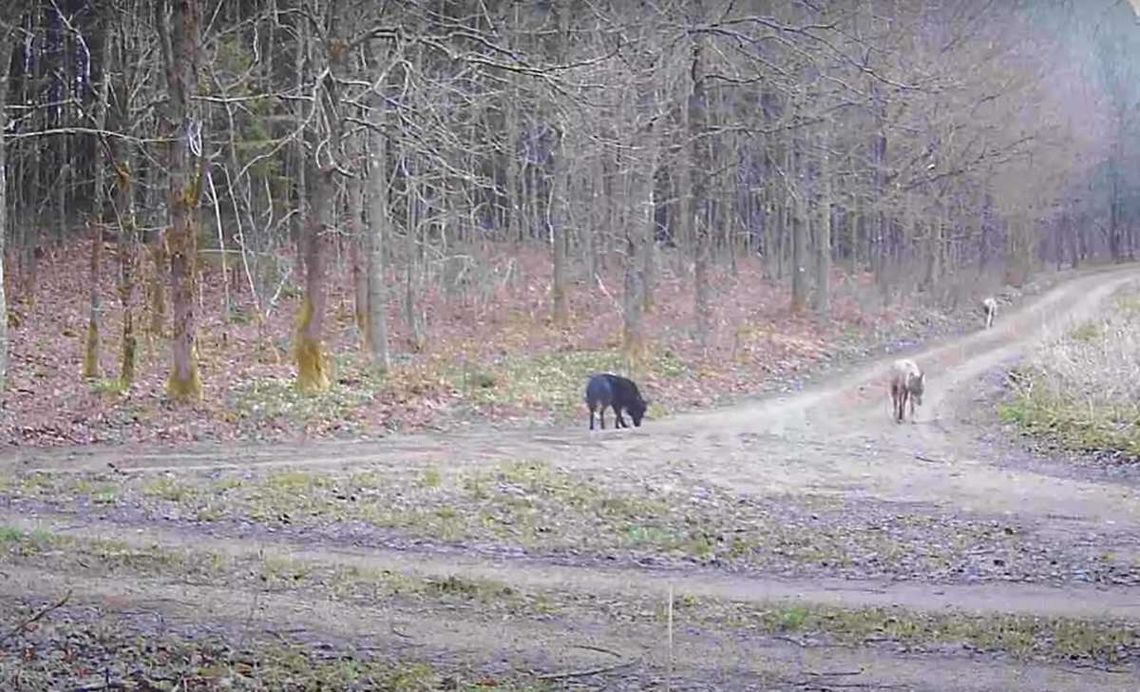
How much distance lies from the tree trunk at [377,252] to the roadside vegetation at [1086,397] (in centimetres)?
684

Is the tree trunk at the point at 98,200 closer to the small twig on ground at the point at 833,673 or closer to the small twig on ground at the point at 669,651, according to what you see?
the small twig on ground at the point at 669,651

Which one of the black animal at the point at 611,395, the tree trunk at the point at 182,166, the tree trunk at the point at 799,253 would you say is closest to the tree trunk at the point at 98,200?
the tree trunk at the point at 182,166

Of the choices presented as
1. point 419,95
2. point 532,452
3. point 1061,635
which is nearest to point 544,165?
point 419,95

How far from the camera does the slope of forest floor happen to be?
11.3m

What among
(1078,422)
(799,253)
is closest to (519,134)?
(1078,422)

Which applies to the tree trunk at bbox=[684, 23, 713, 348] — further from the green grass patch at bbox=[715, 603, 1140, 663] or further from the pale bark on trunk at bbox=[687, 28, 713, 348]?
the green grass patch at bbox=[715, 603, 1140, 663]

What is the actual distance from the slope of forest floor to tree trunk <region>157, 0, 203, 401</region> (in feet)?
1.53

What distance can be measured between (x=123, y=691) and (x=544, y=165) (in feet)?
50.9

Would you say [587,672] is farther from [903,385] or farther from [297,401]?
[903,385]

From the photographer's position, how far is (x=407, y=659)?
4168 millimetres

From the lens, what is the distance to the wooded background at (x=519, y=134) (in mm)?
10117

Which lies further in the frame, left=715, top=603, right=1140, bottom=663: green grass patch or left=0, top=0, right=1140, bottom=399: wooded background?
left=0, top=0, right=1140, bottom=399: wooded background

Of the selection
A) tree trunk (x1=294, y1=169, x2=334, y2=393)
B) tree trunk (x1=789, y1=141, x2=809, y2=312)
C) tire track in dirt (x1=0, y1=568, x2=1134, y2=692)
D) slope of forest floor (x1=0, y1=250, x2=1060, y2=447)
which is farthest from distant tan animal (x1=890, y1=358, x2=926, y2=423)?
tire track in dirt (x1=0, y1=568, x2=1134, y2=692)

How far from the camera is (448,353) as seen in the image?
641 inches
